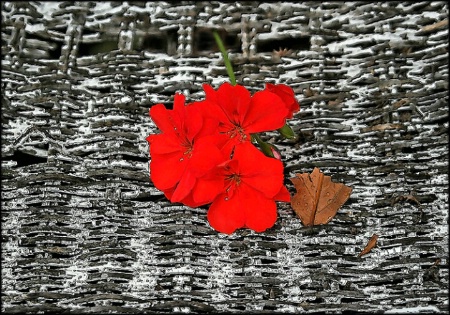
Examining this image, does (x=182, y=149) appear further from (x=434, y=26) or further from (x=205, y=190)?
(x=434, y=26)

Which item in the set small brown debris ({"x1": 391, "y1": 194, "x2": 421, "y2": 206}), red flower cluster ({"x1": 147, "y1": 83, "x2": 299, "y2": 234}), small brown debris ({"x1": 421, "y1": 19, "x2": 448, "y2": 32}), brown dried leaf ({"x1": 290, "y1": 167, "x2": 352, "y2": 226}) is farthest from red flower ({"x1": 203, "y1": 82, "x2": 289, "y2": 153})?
small brown debris ({"x1": 421, "y1": 19, "x2": 448, "y2": 32})

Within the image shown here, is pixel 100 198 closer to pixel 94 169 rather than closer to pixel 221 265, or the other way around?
pixel 94 169

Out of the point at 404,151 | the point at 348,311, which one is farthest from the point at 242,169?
the point at 404,151

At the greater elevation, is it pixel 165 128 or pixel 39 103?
pixel 39 103

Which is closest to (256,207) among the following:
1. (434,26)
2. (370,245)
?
(370,245)

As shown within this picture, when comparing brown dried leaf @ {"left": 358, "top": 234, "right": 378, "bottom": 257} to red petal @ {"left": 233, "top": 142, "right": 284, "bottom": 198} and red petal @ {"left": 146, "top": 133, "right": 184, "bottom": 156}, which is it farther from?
red petal @ {"left": 146, "top": 133, "right": 184, "bottom": 156}

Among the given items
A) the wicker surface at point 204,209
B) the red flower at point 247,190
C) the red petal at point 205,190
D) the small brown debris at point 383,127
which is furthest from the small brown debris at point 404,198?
the red petal at point 205,190

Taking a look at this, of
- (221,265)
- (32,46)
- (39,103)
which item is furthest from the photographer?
(32,46)
